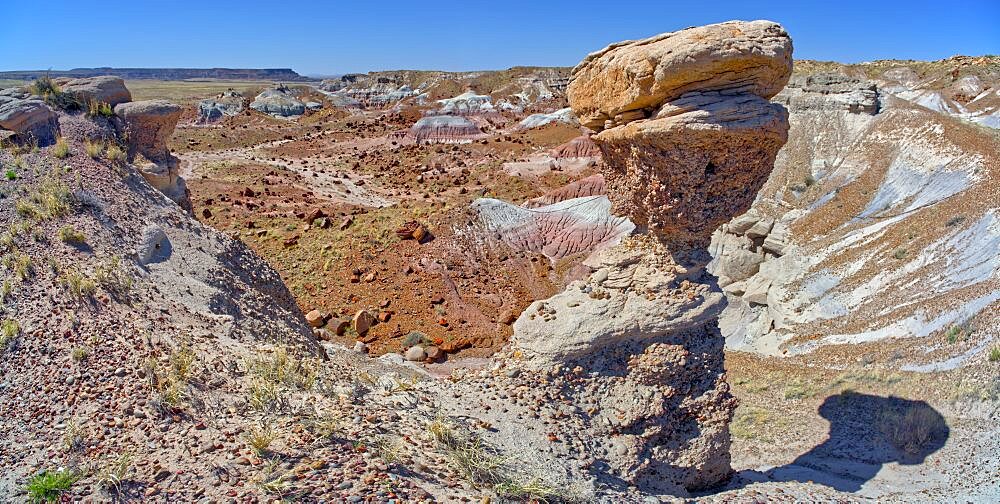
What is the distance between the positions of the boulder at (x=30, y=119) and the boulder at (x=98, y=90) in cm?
109

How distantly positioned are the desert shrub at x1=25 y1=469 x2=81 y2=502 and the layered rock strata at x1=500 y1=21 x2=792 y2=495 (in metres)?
5.05

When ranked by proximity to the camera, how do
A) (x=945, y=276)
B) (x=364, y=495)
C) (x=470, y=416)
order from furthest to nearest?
(x=945, y=276) < (x=470, y=416) < (x=364, y=495)

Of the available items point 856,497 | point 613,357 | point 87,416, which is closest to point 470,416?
point 613,357

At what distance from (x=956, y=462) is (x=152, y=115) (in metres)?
17.8

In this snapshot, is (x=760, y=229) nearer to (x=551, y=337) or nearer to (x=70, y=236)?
(x=551, y=337)

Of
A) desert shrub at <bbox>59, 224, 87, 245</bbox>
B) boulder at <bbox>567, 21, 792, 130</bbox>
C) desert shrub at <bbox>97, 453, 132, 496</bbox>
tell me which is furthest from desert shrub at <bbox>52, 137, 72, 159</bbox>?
boulder at <bbox>567, 21, 792, 130</bbox>

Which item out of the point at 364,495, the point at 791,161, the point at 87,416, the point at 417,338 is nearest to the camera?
the point at 364,495

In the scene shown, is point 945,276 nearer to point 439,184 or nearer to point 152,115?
point 152,115

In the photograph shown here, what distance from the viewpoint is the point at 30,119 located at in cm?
1170

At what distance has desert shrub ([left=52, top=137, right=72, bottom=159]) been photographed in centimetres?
1099

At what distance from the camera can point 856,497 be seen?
7.91m

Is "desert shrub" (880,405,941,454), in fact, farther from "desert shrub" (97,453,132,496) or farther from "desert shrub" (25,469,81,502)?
"desert shrub" (25,469,81,502)

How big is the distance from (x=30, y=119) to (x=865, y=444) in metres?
17.1

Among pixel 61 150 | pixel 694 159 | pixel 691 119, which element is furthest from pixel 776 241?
pixel 61 150
